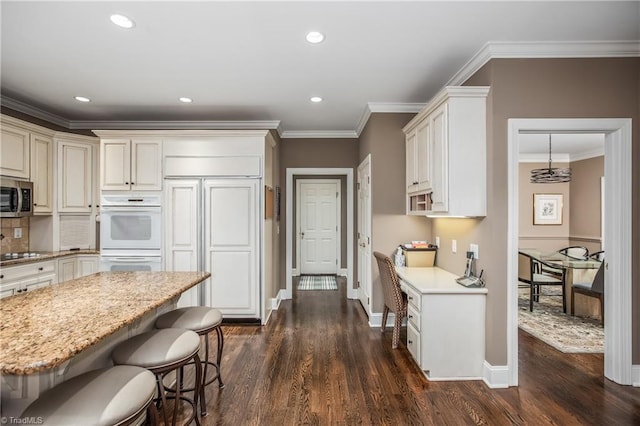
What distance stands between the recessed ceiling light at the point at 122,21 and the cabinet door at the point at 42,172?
2.46m

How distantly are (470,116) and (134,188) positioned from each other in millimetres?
3816

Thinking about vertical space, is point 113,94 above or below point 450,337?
above

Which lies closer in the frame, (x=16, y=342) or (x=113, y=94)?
(x=16, y=342)

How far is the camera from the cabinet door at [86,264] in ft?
13.3

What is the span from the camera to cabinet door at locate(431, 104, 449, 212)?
109 inches

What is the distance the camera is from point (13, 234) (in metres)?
3.84

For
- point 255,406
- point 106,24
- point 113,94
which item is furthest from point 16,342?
point 113,94

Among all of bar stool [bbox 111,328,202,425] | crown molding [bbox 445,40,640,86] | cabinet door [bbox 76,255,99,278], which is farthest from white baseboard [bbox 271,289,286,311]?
crown molding [bbox 445,40,640,86]

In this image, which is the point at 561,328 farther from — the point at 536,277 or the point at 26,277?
the point at 26,277

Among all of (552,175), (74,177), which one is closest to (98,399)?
(74,177)

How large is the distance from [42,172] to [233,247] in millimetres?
2451

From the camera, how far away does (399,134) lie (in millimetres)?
4055

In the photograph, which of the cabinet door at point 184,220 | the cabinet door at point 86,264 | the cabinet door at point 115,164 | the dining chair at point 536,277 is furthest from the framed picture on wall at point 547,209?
the cabinet door at point 86,264

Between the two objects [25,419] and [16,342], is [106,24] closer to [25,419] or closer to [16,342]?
[16,342]
